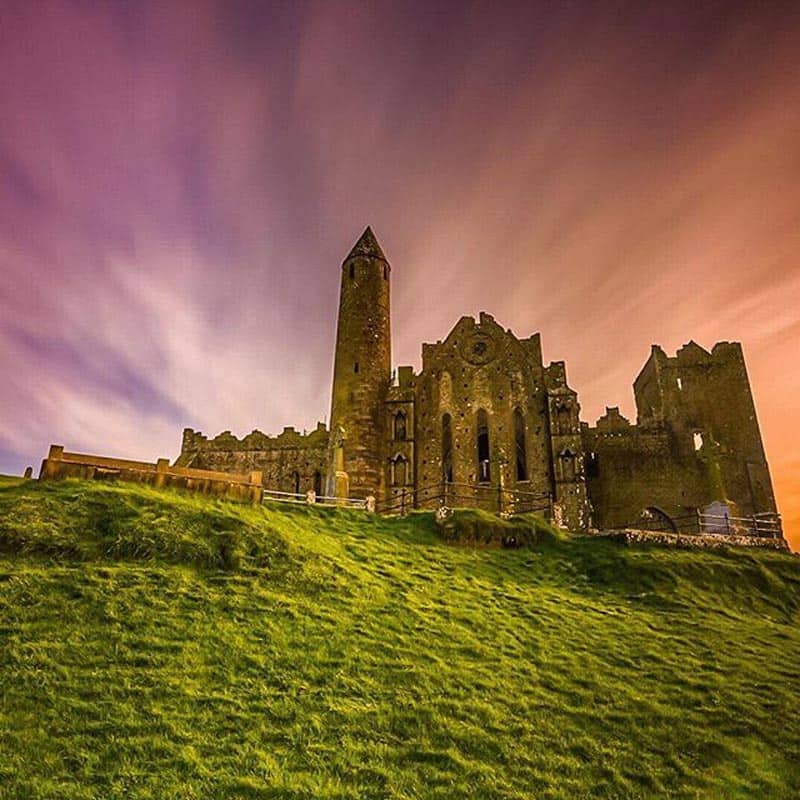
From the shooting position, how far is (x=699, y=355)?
4038cm

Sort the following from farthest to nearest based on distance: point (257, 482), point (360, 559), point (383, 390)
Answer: point (383, 390), point (257, 482), point (360, 559)

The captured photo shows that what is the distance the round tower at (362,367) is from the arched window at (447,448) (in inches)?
143

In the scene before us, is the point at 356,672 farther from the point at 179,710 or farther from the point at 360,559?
the point at 360,559

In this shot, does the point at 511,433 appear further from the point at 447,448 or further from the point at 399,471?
the point at 399,471

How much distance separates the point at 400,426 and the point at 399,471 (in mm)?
2683

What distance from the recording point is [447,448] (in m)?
34.6

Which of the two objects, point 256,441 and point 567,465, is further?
point 256,441

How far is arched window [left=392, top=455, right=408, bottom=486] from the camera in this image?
33.1m

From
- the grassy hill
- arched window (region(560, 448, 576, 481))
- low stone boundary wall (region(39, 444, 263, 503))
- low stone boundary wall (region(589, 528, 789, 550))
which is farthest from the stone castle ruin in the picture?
the grassy hill

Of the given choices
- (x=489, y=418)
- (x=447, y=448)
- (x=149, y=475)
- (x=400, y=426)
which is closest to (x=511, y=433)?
(x=489, y=418)

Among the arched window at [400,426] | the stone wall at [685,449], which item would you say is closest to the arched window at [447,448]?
the arched window at [400,426]

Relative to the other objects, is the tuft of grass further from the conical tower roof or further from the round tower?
the conical tower roof

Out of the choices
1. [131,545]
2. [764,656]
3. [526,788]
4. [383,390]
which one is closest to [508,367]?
[383,390]

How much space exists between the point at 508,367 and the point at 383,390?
25.4ft
